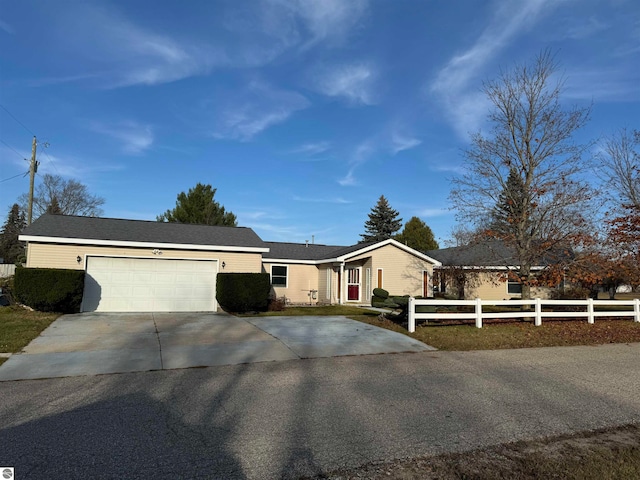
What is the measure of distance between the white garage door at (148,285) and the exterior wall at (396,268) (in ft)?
26.1

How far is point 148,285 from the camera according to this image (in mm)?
16812

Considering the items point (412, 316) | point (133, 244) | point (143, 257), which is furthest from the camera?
point (143, 257)

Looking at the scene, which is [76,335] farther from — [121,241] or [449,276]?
[449,276]

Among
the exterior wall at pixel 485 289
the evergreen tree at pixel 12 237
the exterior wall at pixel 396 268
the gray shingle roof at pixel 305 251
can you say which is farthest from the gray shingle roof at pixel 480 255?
the evergreen tree at pixel 12 237

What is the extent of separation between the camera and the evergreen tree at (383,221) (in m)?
51.0

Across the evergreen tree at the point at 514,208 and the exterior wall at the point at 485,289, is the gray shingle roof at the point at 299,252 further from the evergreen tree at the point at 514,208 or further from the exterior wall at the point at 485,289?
the evergreen tree at the point at 514,208

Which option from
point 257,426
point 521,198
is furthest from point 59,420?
point 521,198

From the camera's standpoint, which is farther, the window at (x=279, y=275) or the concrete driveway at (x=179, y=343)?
the window at (x=279, y=275)

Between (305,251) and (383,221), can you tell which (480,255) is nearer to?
(305,251)

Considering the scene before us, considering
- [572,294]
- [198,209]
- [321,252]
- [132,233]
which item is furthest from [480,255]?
[198,209]

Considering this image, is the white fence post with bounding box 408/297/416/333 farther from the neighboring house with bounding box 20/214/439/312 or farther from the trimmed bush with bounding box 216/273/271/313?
the neighboring house with bounding box 20/214/439/312

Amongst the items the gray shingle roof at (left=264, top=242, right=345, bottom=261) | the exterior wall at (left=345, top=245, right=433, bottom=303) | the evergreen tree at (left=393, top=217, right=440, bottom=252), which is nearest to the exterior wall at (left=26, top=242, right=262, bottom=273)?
Result: the gray shingle roof at (left=264, top=242, right=345, bottom=261)

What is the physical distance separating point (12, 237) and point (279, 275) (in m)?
37.4

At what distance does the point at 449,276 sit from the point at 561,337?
14.9 meters
